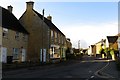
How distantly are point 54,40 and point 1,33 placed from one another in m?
17.4

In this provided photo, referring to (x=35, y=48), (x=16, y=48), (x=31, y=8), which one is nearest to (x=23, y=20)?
(x=31, y=8)

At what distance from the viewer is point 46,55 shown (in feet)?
148

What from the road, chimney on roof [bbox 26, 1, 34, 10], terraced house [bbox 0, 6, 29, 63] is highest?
chimney on roof [bbox 26, 1, 34, 10]

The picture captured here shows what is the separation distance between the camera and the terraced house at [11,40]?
1345 inches

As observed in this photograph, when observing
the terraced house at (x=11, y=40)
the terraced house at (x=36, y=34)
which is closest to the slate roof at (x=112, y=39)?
the terraced house at (x=36, y=34)

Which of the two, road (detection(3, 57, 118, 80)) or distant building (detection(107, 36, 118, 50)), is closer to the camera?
road (detection(3, 57, 118, 80))

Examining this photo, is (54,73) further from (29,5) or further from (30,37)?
(29,5)

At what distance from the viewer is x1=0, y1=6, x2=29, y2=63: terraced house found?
112ft

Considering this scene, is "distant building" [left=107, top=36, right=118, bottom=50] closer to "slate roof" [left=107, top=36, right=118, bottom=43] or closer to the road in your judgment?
"slate roof" [left=107, top=36, right=118, bottom=43]

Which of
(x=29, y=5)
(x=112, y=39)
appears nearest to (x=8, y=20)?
(x=29, y=5)

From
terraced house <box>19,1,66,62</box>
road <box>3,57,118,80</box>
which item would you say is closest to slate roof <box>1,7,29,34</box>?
terraced house <box>19,1,66,62</box>

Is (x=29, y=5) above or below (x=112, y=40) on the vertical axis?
above

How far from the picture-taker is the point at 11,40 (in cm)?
3706

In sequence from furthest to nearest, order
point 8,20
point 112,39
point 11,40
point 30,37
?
point 112,39, point 30,37, point 8,20, point 11,40
